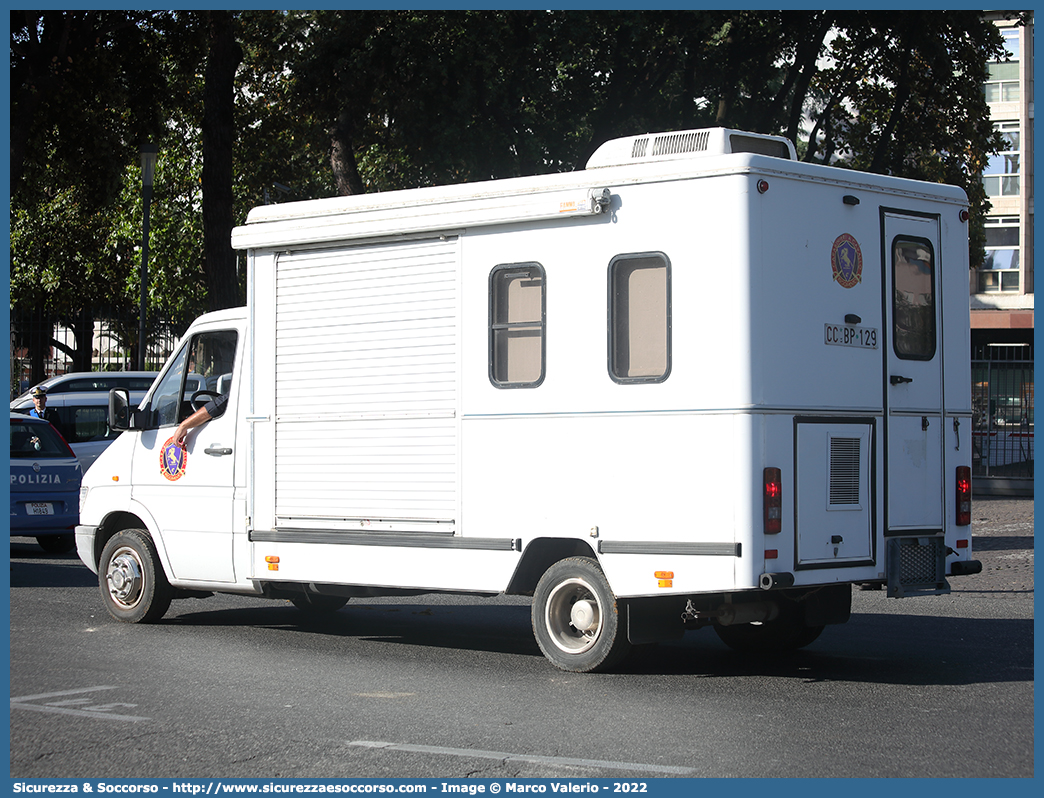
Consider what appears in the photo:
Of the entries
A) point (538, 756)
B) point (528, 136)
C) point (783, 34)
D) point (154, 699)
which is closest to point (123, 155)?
point (528, 136)

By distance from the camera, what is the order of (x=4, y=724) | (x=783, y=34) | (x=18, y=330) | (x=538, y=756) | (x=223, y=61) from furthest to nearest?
(x=18, y=330) < (x=783, y=34) < (x=223, y=61) < (x=4, y=724) < (x=538, y=756)

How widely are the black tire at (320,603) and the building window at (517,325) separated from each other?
298cm

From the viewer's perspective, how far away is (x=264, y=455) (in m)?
9.63

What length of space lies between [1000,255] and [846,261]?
1575 inches

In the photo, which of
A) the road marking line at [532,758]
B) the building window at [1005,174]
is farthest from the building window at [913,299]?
the building window at [1005,174]

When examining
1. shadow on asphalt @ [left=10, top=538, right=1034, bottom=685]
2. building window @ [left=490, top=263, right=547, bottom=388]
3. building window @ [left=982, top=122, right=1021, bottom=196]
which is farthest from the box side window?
building window @ [left=982, top=122, right=1021, bottom=196]

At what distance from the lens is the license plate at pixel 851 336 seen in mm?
8039

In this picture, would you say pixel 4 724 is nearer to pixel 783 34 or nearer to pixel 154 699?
pixel 154 699

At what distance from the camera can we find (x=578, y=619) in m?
8.22

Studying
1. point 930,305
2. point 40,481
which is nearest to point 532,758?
point 930,305

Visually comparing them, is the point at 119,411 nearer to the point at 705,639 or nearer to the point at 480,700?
the point at 480,700

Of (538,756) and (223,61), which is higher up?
(223,61)

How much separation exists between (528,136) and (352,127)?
3.13 m

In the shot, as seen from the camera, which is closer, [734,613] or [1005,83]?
[734,613]
